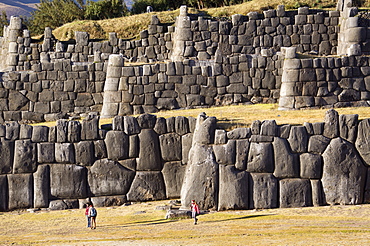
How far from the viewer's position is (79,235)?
19.0 meters

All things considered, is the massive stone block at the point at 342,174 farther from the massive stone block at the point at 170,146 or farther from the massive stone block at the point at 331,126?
the massive stone block at the point at 170,146

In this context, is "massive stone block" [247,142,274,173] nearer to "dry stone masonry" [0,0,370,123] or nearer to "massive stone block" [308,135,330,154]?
"massive stone block" [308,135,330,154]

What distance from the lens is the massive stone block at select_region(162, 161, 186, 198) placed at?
909 inches

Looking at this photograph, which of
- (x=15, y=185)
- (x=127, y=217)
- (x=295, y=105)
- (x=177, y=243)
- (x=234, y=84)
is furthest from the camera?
(x=234, y=84)

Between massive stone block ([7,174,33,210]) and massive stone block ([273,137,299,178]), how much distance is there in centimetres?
772

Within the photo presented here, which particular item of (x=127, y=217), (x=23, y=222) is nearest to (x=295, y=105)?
(x=127, y=217)

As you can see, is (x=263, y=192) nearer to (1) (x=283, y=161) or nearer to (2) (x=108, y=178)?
(1) (x=283, y=161)

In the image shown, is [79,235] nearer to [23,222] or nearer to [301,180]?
[23,222]

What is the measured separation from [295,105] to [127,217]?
11143 millimetres

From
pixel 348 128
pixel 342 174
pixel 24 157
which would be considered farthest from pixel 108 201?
pixel 348 128

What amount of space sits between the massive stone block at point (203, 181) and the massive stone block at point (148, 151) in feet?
6.51

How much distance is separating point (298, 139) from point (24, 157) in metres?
8.55

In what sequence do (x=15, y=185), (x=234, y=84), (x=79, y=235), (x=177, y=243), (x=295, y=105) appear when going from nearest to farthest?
(x=177, y=243) → (x=79, y=235) → (x=15, y=185) → (x=295, y=105) → (x=234, y=84)

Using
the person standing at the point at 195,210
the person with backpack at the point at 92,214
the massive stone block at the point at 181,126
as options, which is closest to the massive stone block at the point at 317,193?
the person standing at the point at 195,210
